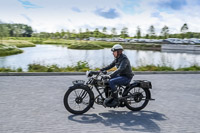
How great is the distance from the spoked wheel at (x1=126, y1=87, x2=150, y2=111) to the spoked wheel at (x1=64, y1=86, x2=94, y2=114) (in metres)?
1.02

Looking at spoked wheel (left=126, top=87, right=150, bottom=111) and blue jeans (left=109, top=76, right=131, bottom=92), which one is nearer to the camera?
blue jeans (left=109, top=76, right=131, bottom=92)

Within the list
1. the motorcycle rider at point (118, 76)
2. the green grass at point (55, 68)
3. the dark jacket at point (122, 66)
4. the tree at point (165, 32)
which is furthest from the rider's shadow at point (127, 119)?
the tree at point (165, 32)

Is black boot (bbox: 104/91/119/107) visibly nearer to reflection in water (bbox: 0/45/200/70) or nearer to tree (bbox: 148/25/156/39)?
reflection in water (bbox: 0/45/200/70)

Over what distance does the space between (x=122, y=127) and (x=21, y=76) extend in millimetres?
8369

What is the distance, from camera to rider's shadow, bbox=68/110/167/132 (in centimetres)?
510

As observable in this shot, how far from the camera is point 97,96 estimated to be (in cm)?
614

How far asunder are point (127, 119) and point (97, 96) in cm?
99

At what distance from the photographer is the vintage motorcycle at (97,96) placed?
5.93 meters

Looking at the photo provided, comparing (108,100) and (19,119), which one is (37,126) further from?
(108,100)

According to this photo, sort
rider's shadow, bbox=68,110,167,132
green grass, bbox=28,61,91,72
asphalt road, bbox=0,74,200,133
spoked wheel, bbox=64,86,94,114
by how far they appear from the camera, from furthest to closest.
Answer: green grass, bbox=28,61,91,72 < spoked wheel, bbox=64,86,94,114 < rider's shadow, bbox=68,110,167,132 < asphalt road, bbox=0,74,200,133

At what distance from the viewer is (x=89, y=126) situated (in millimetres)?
5082

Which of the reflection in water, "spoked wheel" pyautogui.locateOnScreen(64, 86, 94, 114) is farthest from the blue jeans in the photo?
the reflection in water

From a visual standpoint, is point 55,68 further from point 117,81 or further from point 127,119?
point 127,119

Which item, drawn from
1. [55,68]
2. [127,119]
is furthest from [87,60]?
[127,119]
